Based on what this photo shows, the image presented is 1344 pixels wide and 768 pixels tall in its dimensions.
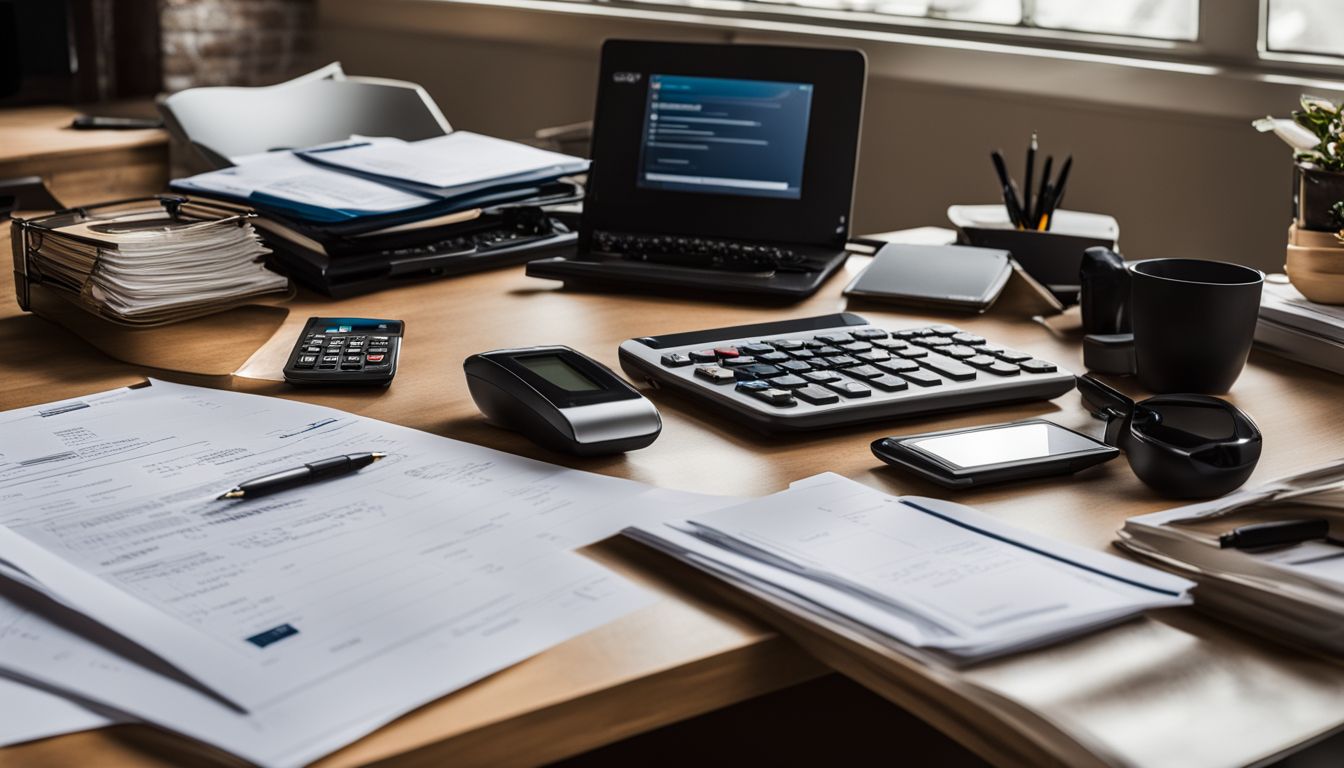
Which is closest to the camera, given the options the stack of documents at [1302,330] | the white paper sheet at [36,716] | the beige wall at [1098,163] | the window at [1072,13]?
the white paper sheet at [36,716]

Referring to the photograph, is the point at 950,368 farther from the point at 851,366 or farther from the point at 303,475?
the point at 303,475

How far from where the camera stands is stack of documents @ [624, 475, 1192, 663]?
64 centimetres

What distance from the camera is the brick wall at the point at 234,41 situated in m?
3.60

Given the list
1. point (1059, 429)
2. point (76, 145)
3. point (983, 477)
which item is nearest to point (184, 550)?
point (983, 477)

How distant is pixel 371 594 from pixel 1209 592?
460mm

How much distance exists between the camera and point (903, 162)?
104 inches

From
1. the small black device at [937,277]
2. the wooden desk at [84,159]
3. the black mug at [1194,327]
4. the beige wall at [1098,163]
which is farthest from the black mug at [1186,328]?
the wooden desk at [84,159]

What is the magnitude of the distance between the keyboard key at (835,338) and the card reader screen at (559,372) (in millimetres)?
Answer: 254

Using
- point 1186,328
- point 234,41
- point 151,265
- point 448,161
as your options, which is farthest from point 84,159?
point 1186,328

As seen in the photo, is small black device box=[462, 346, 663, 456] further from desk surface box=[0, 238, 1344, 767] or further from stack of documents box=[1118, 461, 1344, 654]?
stack of documents box=[1118, 461, 1344, 654]

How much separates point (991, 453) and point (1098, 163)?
1.61m

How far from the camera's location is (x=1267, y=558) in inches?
28.1

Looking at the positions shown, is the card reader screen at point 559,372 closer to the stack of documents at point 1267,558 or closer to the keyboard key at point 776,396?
the keyboard key at point 776,396

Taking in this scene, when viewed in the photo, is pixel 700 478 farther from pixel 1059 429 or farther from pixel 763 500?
pixel 1059 429
